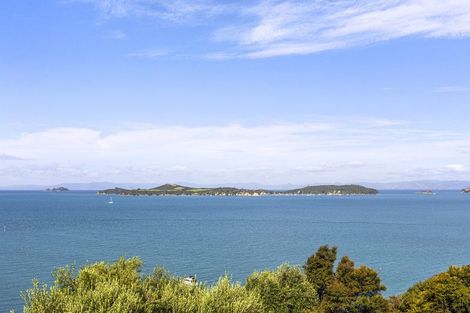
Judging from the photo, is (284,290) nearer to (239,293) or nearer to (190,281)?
(239,293)

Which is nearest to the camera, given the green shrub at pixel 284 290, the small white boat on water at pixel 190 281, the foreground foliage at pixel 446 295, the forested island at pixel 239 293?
the forested island at pixel 239 293

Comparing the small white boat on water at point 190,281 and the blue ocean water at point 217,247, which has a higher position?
the small white boat on water at point 190,281

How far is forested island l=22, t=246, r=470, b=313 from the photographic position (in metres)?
39.3

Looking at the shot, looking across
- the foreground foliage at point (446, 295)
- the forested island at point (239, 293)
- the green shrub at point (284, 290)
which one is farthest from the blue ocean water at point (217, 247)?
the foreground foliage at point (446, 295)

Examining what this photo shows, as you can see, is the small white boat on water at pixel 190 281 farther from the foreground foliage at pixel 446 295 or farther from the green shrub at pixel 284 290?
the foreground foliage at pixel 446 295

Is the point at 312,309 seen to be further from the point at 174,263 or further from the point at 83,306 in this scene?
the point at 174,263

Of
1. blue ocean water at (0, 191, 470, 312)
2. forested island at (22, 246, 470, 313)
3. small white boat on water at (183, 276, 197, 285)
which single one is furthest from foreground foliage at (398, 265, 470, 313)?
blue ocean water at (0, 191, 470, 312)

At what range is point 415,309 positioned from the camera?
4512cm

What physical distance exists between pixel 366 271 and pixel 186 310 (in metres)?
26.1

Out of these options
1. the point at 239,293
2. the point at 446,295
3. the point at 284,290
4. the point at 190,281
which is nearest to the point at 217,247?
the point at 190,281

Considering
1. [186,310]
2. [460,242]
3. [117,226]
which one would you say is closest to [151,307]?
[186,310]

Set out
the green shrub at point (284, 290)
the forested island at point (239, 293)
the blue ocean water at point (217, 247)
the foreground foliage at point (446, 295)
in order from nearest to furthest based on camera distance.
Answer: the forested island at point (239, 293)
the foreground foliage at point (446, 295)
the green shrub at point (284, 290)
the blue ocean water at point (217, 247)

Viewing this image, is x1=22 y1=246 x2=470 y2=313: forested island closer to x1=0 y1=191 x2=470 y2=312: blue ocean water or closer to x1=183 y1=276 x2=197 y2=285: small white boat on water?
x1=183 y1=276 x2=197 y2=285: small white boat on water

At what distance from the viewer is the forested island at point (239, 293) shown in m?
39.3
